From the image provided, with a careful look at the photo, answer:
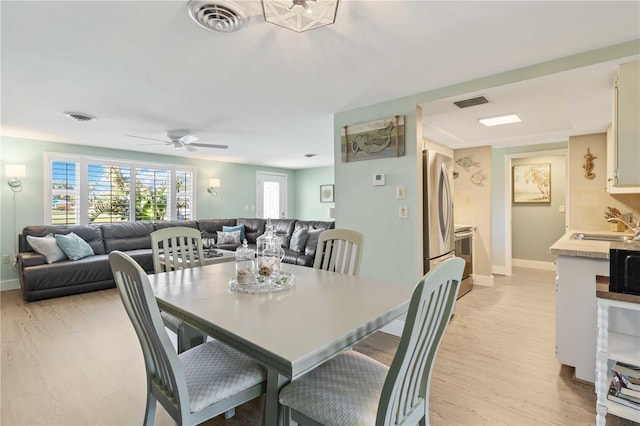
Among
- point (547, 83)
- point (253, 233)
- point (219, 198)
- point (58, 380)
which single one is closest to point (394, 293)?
point (547, 83)

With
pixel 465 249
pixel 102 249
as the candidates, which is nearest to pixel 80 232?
pixel 102 249

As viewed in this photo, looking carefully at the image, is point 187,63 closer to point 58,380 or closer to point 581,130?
point 58,380

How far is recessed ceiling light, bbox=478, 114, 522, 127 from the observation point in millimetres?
3434

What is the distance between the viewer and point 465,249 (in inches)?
174

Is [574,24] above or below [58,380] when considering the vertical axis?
above

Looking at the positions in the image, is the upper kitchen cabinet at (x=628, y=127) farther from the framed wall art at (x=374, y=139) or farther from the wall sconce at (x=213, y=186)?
the wall sconce at (x=213, y=186)

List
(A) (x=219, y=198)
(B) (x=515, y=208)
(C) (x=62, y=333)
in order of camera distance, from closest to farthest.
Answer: (C) (x=62, y=333), (B) (x=515, y=208), (A) (x=219, y=198)

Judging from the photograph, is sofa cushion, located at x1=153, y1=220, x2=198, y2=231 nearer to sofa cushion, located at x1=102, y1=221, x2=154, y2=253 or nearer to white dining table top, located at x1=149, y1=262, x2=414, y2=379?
sofa cushion, located at x1=102, y1=221, x2=154, y2=253

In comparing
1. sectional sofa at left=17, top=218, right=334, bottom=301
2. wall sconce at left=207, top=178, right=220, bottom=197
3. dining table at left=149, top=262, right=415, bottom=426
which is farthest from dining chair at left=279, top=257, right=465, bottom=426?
wall sconce at left=207, top=178, right=220, bottom=197

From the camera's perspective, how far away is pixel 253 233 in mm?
6496

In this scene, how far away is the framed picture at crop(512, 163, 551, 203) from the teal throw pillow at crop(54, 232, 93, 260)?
743 centimetres

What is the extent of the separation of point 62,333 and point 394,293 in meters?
3.21

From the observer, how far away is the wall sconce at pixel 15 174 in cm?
433

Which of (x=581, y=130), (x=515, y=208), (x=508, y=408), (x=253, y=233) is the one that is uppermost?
(x=581, y=130)
